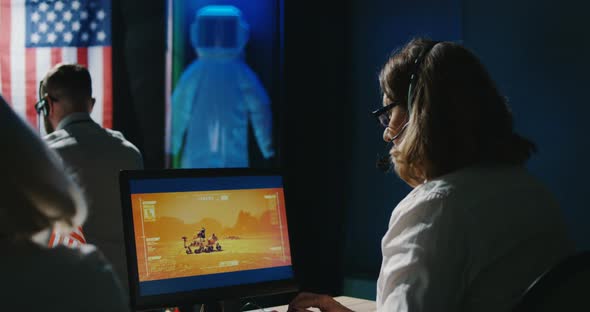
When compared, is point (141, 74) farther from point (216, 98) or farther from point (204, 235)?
point (204, 235)

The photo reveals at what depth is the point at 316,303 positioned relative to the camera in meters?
1.84

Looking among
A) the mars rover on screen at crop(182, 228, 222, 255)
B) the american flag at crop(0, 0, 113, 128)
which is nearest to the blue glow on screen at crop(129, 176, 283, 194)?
the mars rover on screen at crop(182, 228, 222, 255)

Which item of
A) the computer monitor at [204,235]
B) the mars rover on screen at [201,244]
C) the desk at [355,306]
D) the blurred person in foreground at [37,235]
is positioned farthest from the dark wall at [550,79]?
the blurred person in foreground at [37,235]

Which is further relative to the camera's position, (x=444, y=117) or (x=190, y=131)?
(x=190, y=131)

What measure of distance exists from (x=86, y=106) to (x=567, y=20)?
2.22m

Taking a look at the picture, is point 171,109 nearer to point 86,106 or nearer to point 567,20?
point 86,106

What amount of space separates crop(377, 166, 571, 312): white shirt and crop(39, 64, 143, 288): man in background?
1704 millimetres

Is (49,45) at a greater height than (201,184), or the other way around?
(49,45)

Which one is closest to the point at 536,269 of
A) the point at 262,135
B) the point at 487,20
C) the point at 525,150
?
the point at 525,150

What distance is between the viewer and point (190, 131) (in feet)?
13.1

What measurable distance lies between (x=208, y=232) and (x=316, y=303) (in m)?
0.37

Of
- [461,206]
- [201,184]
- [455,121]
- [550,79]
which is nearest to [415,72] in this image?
[455,121]

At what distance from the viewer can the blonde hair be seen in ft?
2.29

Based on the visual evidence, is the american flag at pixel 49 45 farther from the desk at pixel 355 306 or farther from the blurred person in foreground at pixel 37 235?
the blurred person in foreground at pixel 37 235
